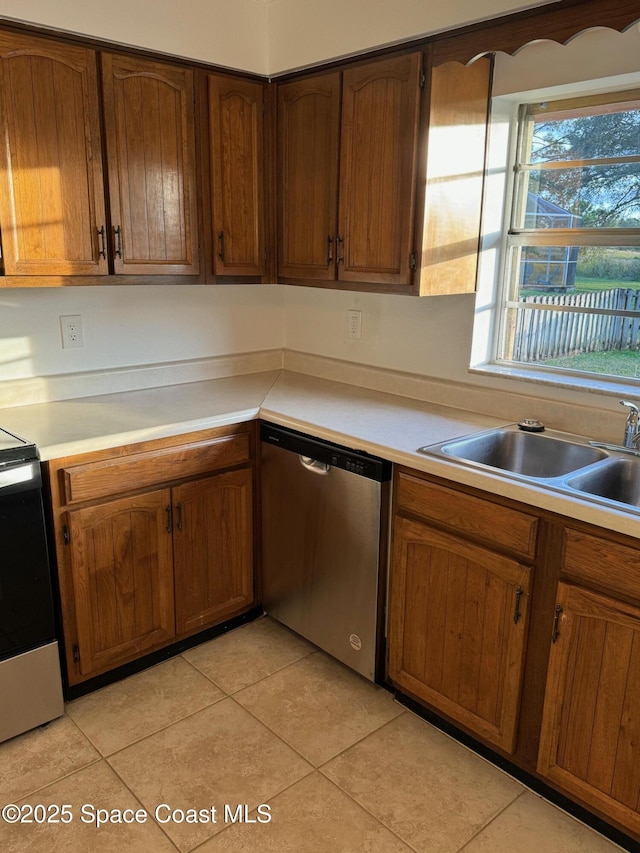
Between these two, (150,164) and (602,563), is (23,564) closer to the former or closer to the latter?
(150,164)

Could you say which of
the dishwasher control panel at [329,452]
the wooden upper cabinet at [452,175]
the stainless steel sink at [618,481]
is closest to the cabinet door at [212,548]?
the dishwasher control panel at [329,452]

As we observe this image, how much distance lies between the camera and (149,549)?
2.31 meters

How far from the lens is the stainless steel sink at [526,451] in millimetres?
2094

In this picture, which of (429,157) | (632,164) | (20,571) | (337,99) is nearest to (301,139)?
(337,99)

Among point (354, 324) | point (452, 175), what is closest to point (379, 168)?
point (452, 175)

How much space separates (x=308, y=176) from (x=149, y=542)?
58.7 inches

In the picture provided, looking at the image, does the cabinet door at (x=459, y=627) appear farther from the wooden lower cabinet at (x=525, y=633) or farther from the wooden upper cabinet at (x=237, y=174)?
the wooden upper cabinet at (x=237, y=174)

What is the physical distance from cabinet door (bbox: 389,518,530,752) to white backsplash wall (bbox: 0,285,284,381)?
53.6 inches

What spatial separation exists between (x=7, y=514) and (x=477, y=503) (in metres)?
1.33

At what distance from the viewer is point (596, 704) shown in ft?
5.53

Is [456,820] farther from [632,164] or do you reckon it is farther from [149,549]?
[632,164]

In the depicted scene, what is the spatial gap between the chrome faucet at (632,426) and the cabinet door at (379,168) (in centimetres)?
82

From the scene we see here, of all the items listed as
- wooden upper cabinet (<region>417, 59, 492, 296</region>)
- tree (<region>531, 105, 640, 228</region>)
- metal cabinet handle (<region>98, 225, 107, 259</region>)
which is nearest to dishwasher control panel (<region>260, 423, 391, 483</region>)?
wooden upper cabinet (<region>417, 59, 492, 296</region>)

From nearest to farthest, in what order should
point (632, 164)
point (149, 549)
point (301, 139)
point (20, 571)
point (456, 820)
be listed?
1. point (456, 820)
2. point (20, 571)
3. point (632, 164)
4. point (149, 549)
5. point (301, 139)
